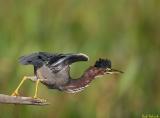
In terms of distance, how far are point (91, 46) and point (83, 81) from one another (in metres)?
1.22

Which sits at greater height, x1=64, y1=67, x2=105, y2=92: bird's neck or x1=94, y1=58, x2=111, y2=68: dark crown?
x1=94, y1=58, x2=111, y2=68: dark crown

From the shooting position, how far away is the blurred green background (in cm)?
208

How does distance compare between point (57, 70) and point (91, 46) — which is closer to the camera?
point (57, 70)

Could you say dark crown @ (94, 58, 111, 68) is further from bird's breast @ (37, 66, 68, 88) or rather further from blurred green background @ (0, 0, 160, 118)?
blurred green background @ (0, 0, 160, 118)

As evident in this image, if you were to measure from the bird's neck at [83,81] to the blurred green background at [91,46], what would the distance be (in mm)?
1087

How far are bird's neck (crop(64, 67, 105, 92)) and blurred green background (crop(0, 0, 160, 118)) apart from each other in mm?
1087

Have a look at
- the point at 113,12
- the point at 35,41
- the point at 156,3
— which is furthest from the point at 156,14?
the point at 35,41

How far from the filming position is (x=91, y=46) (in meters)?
2.13

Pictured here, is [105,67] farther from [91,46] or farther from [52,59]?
[91,46]

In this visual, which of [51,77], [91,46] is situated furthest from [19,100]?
[91,46]

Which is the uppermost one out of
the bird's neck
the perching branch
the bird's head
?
the bird's head

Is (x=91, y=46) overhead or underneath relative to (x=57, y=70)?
overhead

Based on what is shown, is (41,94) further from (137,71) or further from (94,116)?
(137,71)

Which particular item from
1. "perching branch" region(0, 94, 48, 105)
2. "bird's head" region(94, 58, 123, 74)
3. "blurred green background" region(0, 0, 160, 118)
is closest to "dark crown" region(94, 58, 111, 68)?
"bird's head" region(94, 58, 123, 74)
